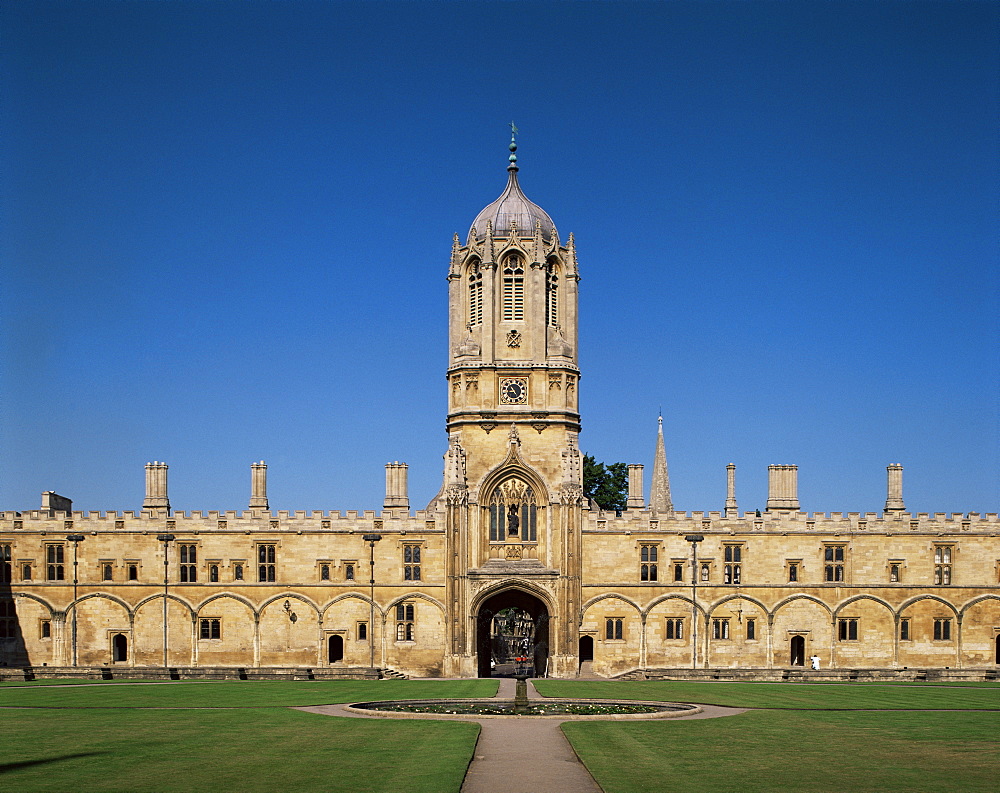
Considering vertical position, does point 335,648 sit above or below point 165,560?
below

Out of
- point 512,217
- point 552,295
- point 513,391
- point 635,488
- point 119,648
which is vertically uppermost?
point 512,217

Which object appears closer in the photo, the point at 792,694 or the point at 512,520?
the point at 792,694

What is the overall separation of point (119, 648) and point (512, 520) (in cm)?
2255

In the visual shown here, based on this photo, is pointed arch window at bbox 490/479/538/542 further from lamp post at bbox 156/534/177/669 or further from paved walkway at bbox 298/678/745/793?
paved walkway at bbox 298/678/745/793

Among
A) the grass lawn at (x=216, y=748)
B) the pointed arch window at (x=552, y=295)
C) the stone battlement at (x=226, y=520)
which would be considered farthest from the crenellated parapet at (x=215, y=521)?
the grass lawn at (x=216, y=748)

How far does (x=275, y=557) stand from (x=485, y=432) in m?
13.3

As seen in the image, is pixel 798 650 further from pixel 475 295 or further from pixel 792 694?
pixel 475 295

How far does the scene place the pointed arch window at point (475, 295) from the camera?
235ft

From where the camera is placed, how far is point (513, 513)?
6900 centimetres

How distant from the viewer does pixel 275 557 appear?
6962 centimetres

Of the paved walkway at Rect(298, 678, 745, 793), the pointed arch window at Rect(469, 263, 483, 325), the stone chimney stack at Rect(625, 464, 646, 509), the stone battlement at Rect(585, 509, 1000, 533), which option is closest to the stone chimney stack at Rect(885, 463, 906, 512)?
the stone battlement at Rect(585, 509, 1000, 533)

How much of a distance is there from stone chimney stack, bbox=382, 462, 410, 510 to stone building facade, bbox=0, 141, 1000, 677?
4318 millimetres

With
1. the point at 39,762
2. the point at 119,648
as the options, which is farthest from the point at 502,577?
the point at 39,762

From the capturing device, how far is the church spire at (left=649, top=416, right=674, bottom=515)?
108 meters
